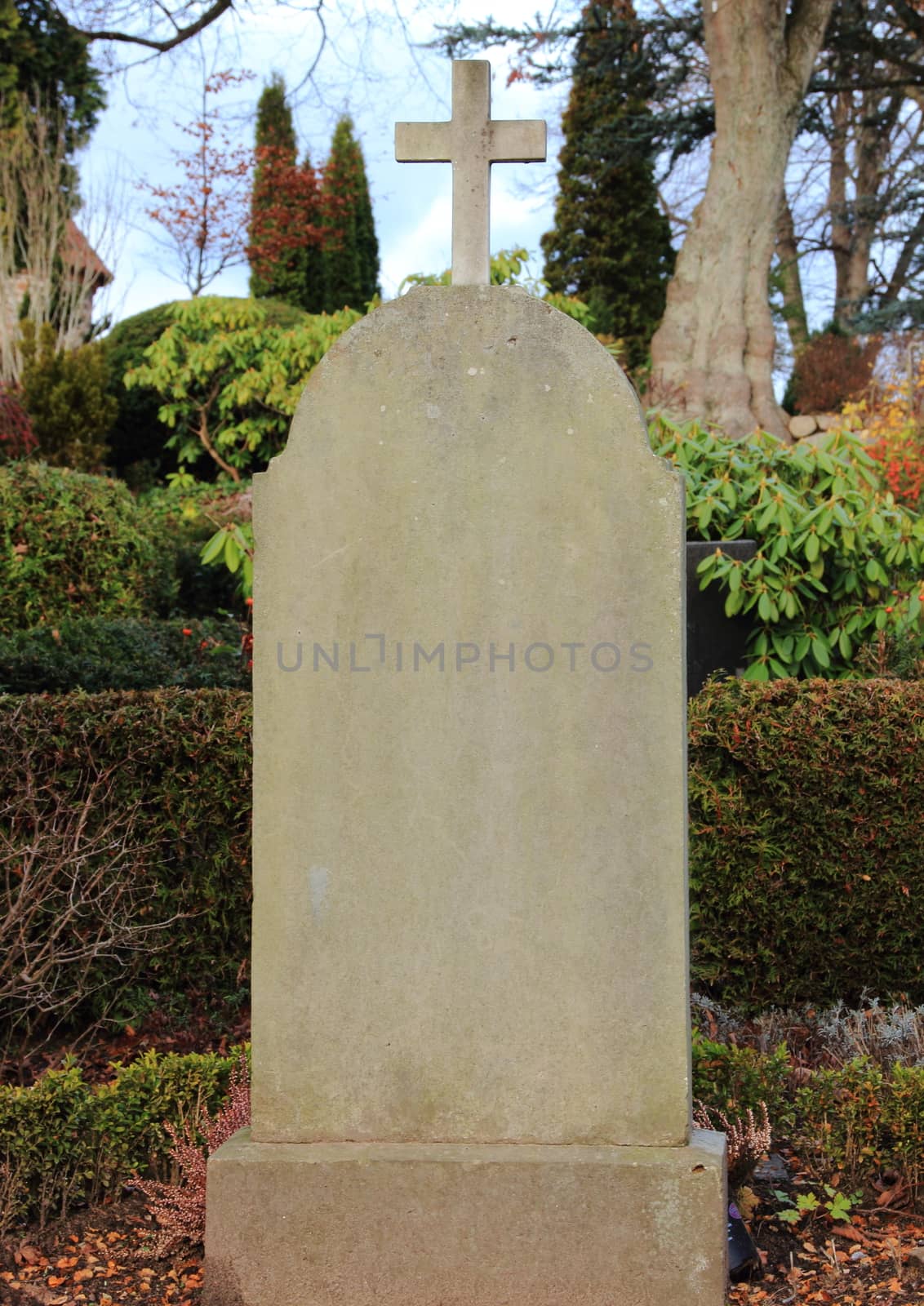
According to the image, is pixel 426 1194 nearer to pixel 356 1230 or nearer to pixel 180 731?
pixel 356 1230

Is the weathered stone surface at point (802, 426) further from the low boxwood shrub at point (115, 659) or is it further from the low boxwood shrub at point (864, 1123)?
the low boxwood shrub at point (864, 1123)

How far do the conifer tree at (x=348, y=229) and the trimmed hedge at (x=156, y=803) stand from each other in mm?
16760

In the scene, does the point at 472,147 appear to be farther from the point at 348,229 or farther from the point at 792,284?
the point at 792,284

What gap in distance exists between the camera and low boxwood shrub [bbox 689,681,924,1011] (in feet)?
14.2

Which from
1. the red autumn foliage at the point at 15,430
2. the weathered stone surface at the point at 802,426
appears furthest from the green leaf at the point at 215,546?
the weathered stone surface at the point at 802,426

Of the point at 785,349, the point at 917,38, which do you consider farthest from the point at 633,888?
the point at 785,349

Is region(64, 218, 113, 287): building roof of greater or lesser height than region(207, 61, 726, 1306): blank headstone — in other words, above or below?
above

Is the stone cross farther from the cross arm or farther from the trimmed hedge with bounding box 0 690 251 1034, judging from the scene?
the trimmed hedge with bounding box 0 690 251 1034

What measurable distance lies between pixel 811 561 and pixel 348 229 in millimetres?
17274

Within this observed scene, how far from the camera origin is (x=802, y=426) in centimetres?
1833

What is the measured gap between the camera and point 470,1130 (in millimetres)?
2814

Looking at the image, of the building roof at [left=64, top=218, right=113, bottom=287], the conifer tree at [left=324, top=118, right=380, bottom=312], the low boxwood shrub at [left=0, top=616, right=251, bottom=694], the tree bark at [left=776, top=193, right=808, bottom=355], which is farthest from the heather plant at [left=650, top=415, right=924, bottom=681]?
the tree bark at [left=776, top=193, right=808, bottom=355]

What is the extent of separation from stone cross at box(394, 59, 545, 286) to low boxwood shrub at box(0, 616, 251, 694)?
2.69 meters

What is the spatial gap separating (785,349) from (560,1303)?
2444 cm
